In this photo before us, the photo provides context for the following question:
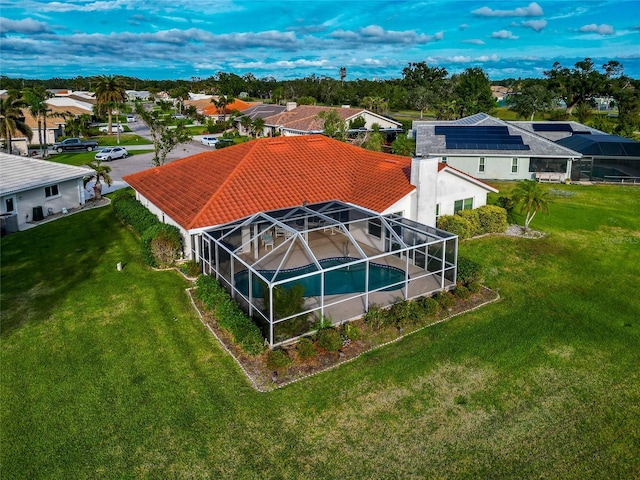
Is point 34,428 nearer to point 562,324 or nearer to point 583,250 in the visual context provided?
point 562,324

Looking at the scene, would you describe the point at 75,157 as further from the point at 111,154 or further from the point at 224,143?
the point at 224,143

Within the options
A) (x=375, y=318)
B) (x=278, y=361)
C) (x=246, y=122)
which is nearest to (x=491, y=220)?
(x=375, y=318)

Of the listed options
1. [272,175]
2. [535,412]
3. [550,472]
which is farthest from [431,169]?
[550,472]

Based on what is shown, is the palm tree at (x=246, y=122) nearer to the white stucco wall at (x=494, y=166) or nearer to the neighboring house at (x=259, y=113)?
the neighboring house at (x=259, y=113)

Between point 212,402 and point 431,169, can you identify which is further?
point 431,169

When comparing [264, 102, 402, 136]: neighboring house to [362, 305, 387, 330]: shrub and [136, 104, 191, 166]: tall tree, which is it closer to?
[136, 104, 191, 166]: tall tree

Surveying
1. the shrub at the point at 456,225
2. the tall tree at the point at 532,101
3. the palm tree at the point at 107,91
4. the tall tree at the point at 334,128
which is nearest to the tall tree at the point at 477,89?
the tall tree at the point at 532,101
